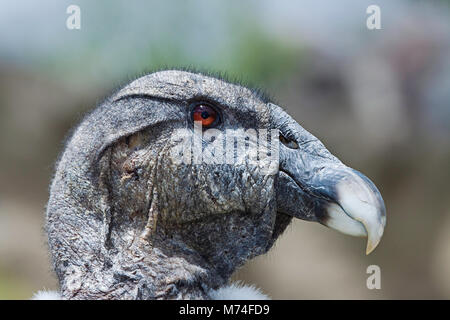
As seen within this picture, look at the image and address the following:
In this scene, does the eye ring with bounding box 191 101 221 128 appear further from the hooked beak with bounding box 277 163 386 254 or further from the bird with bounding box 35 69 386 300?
the hooked beak with bounding box 277 163 386 254

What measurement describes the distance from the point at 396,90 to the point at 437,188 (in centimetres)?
213

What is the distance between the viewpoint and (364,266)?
12477 millimetres

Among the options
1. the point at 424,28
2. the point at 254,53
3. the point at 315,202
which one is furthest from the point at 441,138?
the point at 315,202

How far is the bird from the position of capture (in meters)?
3.13

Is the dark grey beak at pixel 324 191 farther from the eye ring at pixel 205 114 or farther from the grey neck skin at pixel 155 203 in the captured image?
the eye ring at pixel 205 114

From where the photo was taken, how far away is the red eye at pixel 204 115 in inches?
131

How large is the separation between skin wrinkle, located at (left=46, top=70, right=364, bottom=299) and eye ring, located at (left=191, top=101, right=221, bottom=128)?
0.03 meters

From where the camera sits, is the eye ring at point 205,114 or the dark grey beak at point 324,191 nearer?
the dark grey beak at point 324,191

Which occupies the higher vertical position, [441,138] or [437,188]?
Result: [441,138]

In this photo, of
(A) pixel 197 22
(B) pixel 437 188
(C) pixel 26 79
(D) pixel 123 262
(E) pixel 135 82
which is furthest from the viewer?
(C) pixel 26 79

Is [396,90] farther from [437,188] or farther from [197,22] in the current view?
[197,22]

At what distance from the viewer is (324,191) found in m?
3.11

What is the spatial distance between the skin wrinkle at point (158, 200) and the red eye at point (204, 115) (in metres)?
0.04

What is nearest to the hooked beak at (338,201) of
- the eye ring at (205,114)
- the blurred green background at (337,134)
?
the eye ring at (205,114)
